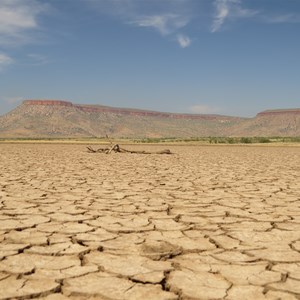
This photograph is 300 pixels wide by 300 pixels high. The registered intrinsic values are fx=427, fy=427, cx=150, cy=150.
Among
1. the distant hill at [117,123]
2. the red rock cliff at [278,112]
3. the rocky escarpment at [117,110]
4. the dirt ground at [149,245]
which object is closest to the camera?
the dirt ground at [149,245]

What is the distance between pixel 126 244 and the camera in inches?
103

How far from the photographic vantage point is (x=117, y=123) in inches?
4085

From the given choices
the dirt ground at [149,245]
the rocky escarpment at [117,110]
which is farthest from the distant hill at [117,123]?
the dirt ground at [149,245]

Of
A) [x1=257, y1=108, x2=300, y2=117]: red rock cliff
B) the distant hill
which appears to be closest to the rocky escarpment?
the distant hill

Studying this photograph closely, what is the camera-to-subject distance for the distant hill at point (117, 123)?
89.1m

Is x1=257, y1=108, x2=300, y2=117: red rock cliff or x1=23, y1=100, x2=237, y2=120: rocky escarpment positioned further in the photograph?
x1=23, y1=100, x2=237, y2=120: rocky escarpment

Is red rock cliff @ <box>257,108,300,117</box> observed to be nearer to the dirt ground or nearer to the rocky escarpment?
the rocky escarpment

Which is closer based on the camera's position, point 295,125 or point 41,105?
point 295,125

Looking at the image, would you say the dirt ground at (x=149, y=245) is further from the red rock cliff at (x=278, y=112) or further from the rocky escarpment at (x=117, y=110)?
the red rock cliff at (x=278, y=112)

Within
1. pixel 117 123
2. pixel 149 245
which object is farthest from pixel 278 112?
pixel 149 245

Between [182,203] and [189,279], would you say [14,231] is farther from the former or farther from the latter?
[182,203]

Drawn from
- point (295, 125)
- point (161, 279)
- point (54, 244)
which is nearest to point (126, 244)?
point (54, 244)

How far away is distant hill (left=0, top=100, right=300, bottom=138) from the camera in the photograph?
3509 inches

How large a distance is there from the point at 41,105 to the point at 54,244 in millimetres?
102245
